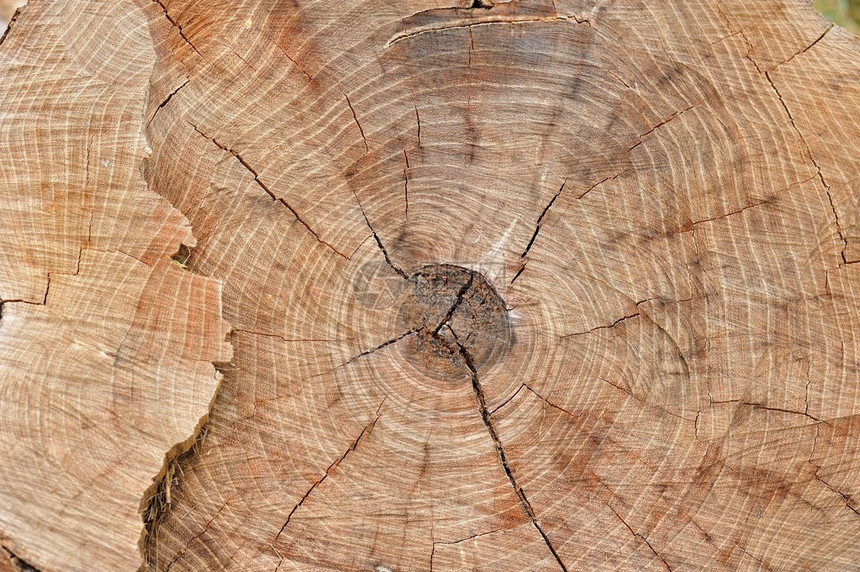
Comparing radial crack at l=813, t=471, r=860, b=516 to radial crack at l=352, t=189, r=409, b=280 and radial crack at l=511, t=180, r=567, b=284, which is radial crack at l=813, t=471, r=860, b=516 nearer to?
radial crack at l=511, t=180, r=567, b=284

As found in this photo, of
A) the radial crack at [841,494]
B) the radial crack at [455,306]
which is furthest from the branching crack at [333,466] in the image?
the radial crack at [841,494]

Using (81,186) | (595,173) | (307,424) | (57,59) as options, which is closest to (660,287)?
(595,173)

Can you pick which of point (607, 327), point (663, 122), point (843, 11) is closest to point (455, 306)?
point (607, 327)

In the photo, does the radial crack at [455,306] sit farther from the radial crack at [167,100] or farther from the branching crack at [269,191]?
the radial crack at [167,100]

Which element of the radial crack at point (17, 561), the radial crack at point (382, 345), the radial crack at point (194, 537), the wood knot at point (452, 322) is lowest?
the radial crack at point (17, 561)

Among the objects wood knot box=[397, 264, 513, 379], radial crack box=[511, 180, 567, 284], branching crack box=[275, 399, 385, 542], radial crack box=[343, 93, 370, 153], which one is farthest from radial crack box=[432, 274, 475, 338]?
radial crack box=[343, 93, 370, 153]

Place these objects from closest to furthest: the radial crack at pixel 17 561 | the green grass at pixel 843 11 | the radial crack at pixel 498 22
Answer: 1. the radial crack at pixel 17 561
2. the radial crack at pixel 498 22
3. the green grass at pixel 843 11
